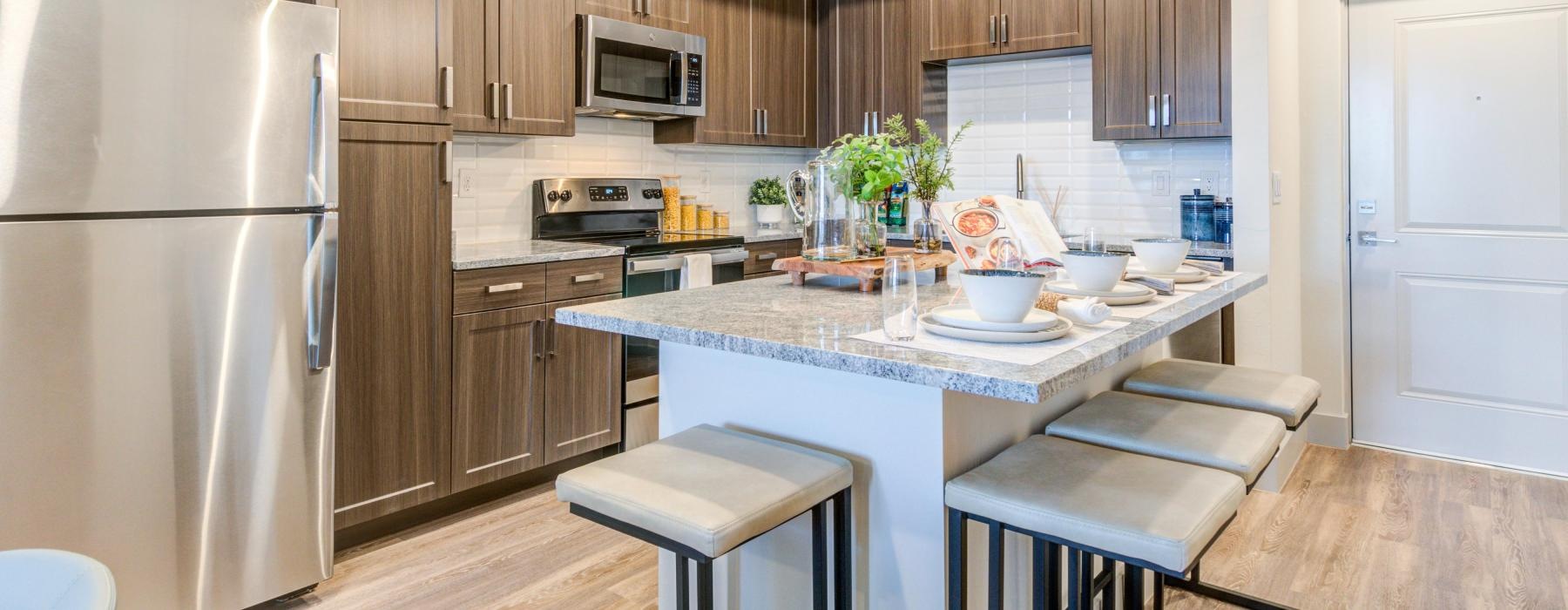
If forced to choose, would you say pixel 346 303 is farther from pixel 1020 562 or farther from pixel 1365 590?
pixel 1365 590

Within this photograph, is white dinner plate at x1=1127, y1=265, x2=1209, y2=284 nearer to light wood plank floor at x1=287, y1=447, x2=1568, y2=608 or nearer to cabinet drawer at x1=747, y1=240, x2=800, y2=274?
light wood plank floor at x1=287, y1=447, x2=1568, y2=608

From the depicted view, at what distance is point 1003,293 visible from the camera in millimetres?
1394

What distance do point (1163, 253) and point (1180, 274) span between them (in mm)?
82

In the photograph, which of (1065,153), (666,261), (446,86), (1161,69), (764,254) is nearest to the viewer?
(446,86)

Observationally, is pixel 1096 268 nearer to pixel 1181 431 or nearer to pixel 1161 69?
pixel 1181 431

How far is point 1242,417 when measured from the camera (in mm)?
1764

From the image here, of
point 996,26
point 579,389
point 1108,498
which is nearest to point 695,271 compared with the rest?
point 579,389

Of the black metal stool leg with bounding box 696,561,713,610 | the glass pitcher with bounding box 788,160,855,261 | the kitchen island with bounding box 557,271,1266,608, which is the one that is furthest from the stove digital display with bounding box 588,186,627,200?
the black metal stool leg with bounding box 696,561,713,610

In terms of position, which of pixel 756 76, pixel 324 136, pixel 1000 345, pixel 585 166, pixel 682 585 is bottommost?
pixel 682 585

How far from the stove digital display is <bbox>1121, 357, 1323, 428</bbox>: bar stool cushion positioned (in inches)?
95.1

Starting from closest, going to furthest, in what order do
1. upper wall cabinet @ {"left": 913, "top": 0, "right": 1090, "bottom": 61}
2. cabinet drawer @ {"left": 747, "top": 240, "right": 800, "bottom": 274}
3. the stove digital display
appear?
the stove digital display
upper wall cabinet @ {"left": 913, "top": 0, "right": 1090, "bottom": 61}
cabinet drawer @ {"left": 747, "top": 240, "right": 800, "bottom": 274}

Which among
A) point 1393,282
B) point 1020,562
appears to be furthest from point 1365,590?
point 1393,282

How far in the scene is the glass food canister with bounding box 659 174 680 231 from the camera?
4.17 meters

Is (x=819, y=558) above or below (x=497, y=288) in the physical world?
below
